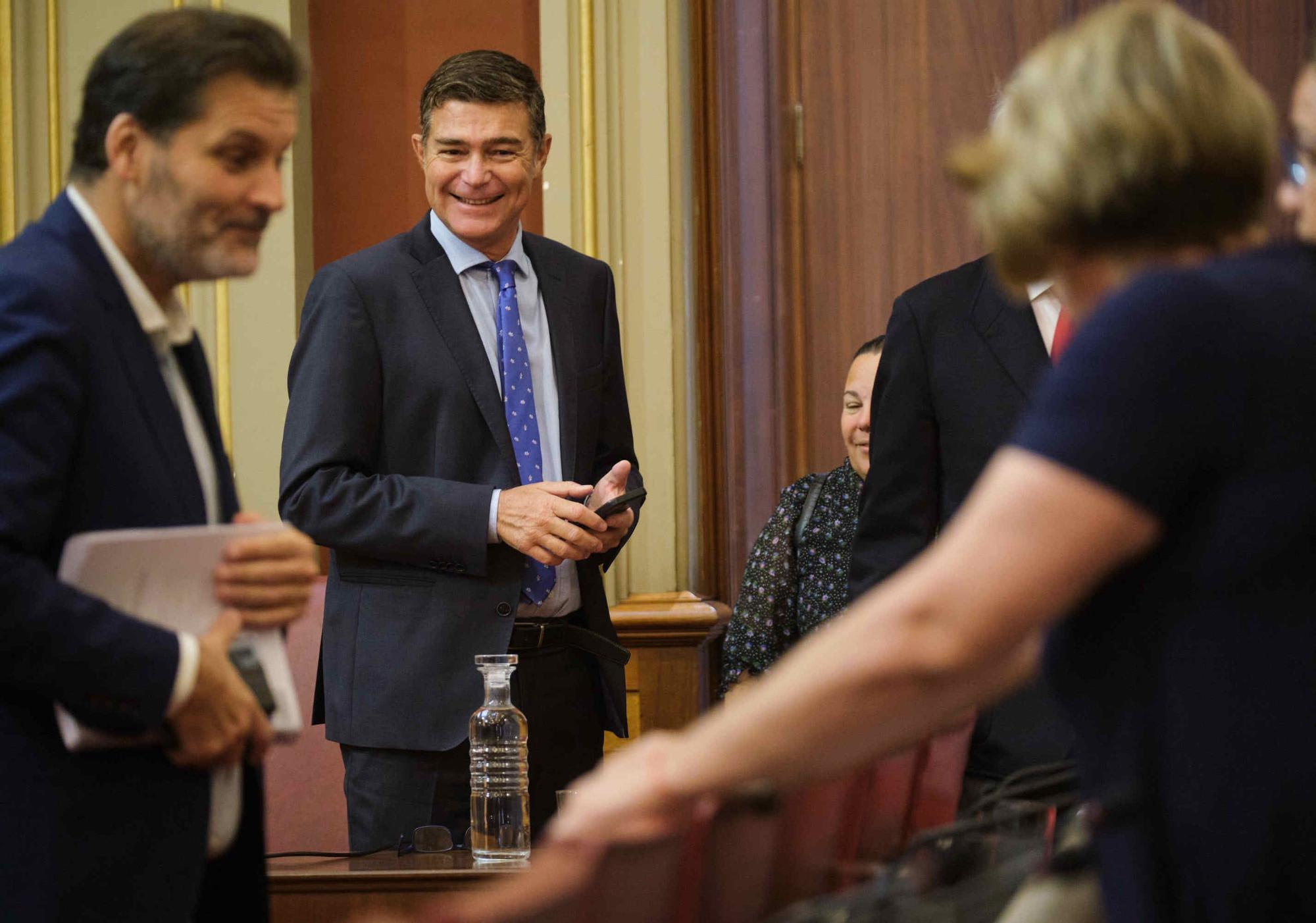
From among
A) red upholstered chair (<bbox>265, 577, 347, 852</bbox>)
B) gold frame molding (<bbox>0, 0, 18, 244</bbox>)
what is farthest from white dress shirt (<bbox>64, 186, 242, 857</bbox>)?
gold frame molding (<bbox>0, 0, 18, 244</bbox>)

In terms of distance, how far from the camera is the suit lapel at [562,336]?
2988 millimetres

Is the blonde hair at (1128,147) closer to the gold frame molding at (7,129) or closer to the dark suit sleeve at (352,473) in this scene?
the dark suit sleeve at (352,473)

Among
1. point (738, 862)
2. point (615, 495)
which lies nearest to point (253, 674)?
point (738, 862)

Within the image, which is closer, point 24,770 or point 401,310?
point 24,770

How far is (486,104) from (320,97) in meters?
1.33

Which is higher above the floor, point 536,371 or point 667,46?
point 667,46

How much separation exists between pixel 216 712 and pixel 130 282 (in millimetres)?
466

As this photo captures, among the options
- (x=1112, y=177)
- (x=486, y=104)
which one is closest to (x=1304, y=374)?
(x=1112, y=177)

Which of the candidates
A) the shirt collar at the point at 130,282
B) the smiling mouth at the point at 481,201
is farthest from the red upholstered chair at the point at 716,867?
the smiling mouth at the point at 481,201

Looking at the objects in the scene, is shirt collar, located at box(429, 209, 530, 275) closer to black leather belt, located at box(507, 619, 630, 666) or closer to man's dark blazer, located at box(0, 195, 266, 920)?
black leather belt, located at box(507, 619, 630, 666)

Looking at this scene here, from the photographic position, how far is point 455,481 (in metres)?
2.84

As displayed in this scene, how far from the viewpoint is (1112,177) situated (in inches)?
37.1

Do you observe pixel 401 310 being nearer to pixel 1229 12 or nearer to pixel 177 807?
pixel 177 807

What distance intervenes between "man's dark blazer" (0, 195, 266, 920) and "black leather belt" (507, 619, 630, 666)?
1234 mm
